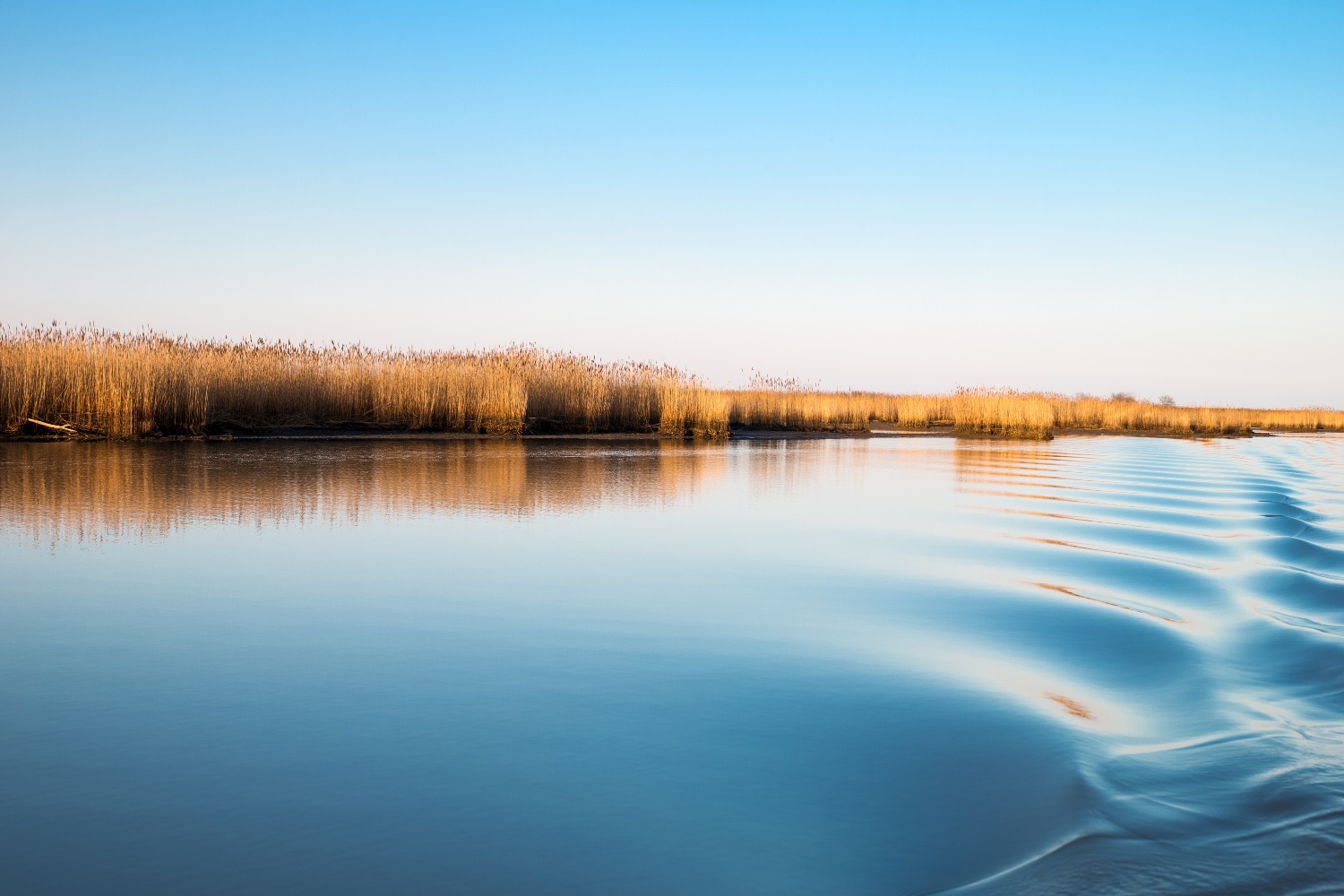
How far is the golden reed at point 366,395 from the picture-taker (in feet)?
40.3

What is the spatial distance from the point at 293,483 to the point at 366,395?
8.67 m

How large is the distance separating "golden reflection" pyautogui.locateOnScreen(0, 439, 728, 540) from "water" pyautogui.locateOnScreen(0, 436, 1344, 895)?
0.49 ft

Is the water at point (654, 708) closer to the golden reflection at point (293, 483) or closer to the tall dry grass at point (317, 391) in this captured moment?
the golden reflection at point (293, 483)

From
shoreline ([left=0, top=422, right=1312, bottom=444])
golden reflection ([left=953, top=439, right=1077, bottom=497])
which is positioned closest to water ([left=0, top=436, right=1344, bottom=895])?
golden reflection ([left=953, top=439, right=1077, bottom=497])

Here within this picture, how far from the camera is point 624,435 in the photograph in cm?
1817

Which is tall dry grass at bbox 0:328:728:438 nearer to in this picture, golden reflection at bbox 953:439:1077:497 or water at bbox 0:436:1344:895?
golden reflection at bbox 953:439:1077:497

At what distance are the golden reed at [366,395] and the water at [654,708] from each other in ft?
24.6

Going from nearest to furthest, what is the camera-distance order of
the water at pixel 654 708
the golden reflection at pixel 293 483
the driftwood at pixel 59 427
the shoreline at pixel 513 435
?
1. the water at pixel 654 708
2. the golden reflection at pixel 293 483
3. the driftwood at pixel 59 427
4. the shoreline at pixel 513 435

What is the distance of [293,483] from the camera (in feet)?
25.5

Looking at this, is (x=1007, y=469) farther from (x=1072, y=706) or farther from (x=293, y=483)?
(x=1072, y=706)

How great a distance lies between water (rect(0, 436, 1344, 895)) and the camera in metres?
1.74

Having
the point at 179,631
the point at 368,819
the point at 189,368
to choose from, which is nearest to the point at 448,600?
the point at 179,631

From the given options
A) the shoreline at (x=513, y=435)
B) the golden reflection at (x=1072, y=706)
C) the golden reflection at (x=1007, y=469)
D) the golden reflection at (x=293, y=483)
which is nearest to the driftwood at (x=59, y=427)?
the shoreline at (x=513, y=435)

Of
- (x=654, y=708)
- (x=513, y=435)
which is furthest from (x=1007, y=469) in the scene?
(x=654, y=708)
